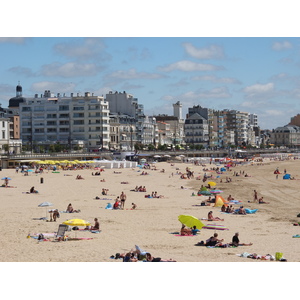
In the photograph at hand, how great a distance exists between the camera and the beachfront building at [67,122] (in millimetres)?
89688

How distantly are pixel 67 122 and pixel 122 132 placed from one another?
11158mm

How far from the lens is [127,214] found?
24.8 metres

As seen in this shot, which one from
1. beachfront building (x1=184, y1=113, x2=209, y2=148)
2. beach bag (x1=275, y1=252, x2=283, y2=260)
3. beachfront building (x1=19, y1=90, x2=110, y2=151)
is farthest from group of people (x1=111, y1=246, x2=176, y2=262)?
beachfront building (x1=184, y1=113, x2=209, y2=148)

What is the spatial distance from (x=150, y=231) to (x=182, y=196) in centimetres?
1350

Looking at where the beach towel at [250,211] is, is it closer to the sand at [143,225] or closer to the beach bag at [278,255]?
the sand at [143,225]

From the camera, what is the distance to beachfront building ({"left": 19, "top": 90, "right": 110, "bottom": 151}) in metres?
89.7

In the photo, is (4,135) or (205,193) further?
(4,135)

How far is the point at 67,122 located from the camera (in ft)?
299

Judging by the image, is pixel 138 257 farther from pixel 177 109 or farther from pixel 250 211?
pixel 177 109

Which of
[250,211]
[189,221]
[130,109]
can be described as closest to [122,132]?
[130,109]

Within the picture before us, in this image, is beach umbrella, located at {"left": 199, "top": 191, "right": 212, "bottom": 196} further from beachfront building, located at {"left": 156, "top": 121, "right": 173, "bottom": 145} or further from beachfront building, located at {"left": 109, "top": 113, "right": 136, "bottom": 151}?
beachfront building, located at {"left": 156, "top": 121, "right": 173, "bottom": 145}

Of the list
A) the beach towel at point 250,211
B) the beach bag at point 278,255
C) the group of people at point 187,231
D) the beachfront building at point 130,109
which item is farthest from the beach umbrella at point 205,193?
the beachfront building at point 130,109

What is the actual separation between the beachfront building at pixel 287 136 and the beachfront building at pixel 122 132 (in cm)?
7657
